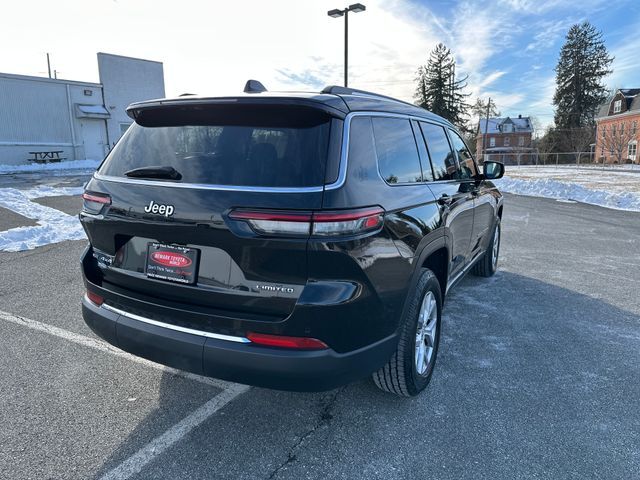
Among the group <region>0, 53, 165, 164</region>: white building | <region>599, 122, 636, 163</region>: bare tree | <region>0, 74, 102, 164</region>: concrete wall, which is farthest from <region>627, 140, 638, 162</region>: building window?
<region>0, 74, 102, 164</region>: concrete wall

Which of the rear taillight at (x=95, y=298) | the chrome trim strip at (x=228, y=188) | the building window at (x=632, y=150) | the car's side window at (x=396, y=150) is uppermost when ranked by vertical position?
the building window at (x=632, y=150)

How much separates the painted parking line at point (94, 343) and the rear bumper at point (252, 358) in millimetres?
839

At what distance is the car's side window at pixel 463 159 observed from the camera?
4.26 meters

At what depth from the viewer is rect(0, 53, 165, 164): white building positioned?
24.4m

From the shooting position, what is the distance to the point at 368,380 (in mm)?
3164

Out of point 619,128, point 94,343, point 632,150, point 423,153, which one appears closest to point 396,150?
point 423,153

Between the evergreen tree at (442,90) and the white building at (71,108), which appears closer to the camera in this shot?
the white building at (71,108)

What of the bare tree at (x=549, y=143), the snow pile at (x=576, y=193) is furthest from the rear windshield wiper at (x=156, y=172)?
the bare tree at (x=549, y=143)

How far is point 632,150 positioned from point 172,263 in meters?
58.6

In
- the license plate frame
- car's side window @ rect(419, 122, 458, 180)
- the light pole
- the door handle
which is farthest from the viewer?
the light pole

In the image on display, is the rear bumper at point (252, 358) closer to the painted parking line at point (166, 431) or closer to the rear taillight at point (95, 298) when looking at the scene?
the rear taillight at point (95, 298)

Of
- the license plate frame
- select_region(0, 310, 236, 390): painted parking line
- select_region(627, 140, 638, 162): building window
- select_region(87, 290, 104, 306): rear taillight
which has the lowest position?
select_region(0, 310, 236, 390): painted parking line

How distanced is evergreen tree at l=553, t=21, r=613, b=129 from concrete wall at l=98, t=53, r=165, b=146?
5591 cm

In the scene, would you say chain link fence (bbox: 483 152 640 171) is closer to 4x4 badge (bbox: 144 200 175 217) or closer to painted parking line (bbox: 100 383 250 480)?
painted parking line (bbox: 100 383 250 480)
